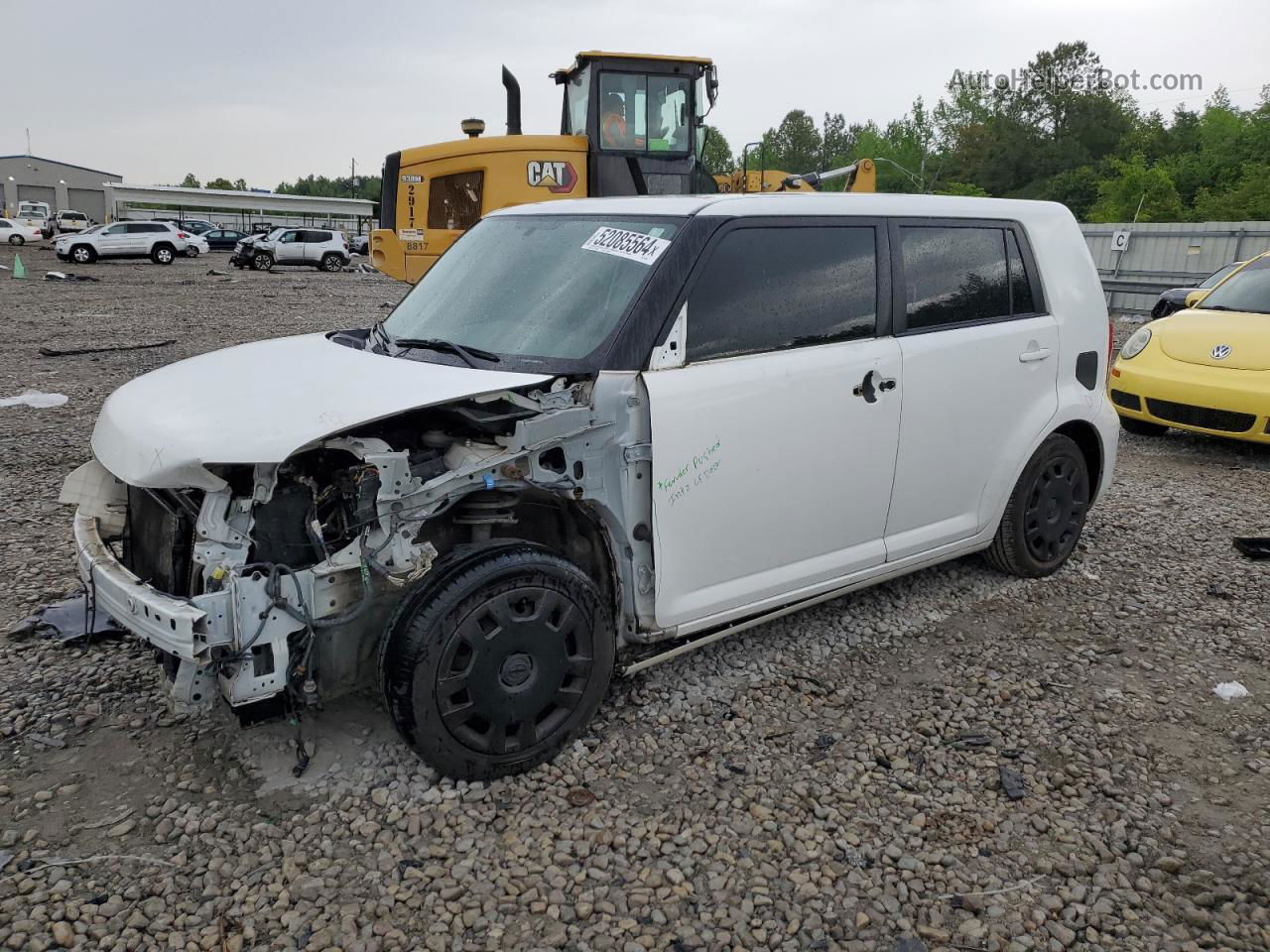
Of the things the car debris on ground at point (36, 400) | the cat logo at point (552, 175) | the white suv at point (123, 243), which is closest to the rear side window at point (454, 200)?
the cat logo at point (552, 175)

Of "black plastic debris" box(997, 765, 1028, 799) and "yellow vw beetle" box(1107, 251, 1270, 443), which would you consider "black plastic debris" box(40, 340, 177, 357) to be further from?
"black plastic debris" box(997, 765, 1028, 799)

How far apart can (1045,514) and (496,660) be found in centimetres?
299

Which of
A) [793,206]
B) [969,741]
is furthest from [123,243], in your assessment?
[969,741]

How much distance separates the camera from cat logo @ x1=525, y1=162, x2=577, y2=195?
10.8m

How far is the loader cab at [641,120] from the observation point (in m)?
10.5

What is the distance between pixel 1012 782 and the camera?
9.93ft

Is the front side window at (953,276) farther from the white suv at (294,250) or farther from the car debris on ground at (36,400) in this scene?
the white suv at (294,250)

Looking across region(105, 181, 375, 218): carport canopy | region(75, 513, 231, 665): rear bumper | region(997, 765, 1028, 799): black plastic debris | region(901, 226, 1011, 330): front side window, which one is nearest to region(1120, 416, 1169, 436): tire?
region(901, 226, 1011, 330): front side window

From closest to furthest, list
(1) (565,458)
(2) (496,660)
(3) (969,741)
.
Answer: (2) (496,660)
(1) (565,458)
(3) (969,741)

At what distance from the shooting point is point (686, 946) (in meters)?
2.36

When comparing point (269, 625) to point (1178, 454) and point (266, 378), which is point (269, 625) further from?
point (1178, 454)

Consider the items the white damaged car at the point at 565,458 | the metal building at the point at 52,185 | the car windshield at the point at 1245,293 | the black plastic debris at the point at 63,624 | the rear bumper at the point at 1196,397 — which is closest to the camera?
the white damaged car at the point at 565,458

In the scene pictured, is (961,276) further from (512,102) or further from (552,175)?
(512,102)

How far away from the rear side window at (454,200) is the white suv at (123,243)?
24.7 metres
